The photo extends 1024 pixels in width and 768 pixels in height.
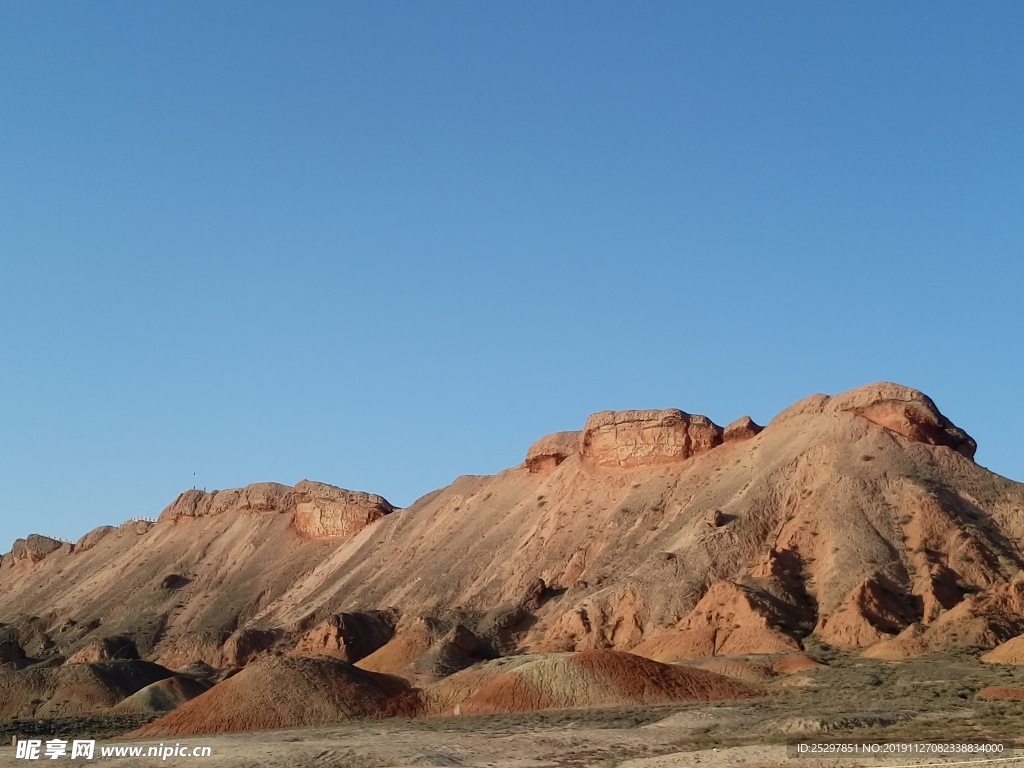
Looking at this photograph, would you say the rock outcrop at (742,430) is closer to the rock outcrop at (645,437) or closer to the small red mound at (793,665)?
the rock outcrop at (645,437)

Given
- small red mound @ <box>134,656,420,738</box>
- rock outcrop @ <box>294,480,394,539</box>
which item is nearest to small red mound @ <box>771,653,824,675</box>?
small red mound @ <box>134,656,420,738</box>

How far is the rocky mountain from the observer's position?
144ft

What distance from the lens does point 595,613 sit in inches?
1882

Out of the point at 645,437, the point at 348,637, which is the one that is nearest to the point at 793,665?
the point at 348,637

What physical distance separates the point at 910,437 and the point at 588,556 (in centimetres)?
1512

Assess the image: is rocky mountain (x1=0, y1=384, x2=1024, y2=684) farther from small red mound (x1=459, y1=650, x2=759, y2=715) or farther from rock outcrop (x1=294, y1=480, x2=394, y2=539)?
small red mound (x1=459, y1=650, x2=759, y2=715)

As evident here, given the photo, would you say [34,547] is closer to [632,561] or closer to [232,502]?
[232,502]

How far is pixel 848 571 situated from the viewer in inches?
1794

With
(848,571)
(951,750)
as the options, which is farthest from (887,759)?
(848,571)

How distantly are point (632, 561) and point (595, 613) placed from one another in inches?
212

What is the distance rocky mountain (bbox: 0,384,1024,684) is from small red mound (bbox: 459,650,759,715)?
21.3ft

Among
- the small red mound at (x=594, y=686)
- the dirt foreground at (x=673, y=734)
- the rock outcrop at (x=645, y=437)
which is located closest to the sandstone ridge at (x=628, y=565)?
the rock outcrop at (x=645, y=437)

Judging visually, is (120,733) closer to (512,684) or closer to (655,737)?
(512,684)

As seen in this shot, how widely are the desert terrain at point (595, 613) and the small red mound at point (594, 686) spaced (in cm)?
9
